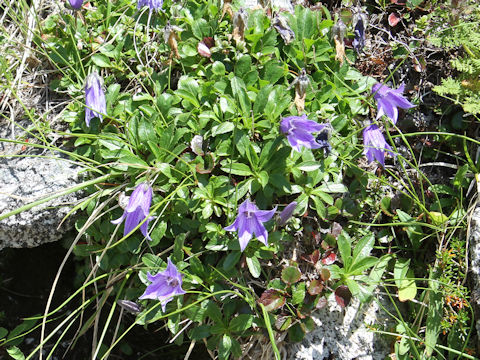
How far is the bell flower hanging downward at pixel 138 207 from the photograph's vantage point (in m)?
2.03

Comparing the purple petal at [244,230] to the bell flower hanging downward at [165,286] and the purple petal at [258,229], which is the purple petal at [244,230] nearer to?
the purple petal at [258,229]

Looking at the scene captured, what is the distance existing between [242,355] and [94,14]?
200cm

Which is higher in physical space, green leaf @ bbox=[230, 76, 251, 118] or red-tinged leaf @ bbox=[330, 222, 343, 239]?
green leaf @ bbox=[230, 76, 251, 118]

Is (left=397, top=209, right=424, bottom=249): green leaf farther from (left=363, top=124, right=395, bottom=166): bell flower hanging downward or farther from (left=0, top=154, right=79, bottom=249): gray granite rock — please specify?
(left=0, top=154, right=79, bottom=249): gray granite rock

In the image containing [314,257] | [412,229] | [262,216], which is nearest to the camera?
[262,216]

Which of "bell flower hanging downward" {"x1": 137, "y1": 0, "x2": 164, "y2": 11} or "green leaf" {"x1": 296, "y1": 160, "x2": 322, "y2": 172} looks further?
"bell flower hanging downward" {"x1": 137, "y1": 0, "x2": 164, "y2": 11}

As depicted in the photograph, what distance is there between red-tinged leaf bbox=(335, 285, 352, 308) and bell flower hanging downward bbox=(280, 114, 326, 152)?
0.66 m

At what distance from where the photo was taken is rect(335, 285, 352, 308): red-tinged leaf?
2.23 metres

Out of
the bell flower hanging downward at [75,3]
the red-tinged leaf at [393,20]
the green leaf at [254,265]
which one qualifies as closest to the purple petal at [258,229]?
the green leaf at [254,265]

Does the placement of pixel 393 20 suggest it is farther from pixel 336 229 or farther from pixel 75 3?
pixel 75 3

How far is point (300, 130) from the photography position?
2.13 metres

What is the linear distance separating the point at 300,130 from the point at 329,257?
2.14 ft

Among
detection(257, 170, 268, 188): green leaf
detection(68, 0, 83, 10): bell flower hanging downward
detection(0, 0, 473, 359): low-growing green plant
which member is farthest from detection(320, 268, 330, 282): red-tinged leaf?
detection(68, 0, 83, 10): bell flower hanging downward

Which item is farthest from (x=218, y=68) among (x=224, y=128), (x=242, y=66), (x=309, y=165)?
(x=309, y=165)
